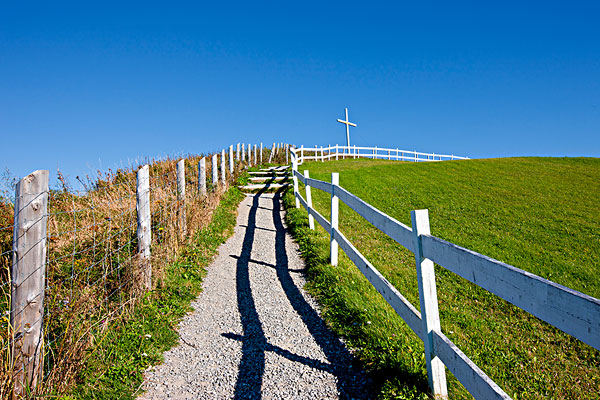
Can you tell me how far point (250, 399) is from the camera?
151 inches

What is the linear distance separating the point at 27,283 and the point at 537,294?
389 centimetres

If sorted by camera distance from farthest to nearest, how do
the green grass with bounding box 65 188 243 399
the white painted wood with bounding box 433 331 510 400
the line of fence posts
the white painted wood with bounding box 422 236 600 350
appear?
the green grass with bounding box 65 188 243 399 → the line of fence posts → the white painted wood with bounding box 433 331 510 400 → the white painted wood with bounding box 422 236 600 350

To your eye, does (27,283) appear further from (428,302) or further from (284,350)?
(428,302)

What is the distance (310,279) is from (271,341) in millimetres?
2316

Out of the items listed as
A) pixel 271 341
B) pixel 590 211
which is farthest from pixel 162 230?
pixel 590 211

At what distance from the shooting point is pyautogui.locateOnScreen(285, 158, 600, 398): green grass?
433 centimetres

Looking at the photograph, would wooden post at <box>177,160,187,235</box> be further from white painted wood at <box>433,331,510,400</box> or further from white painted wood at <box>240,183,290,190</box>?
white painted wood at <box>240,183,290,190</box>

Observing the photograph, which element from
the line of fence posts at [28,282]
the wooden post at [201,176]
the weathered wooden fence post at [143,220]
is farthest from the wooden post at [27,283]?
the wooden post at [201,176]

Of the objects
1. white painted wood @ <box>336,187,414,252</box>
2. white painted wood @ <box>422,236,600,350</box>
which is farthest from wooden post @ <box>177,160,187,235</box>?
white painted wood @ <box>422,236,600,350</box>

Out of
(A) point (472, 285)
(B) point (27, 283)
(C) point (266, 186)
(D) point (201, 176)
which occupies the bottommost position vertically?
(A) point (472, 285)

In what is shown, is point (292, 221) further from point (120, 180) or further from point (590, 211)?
point (590, 211)

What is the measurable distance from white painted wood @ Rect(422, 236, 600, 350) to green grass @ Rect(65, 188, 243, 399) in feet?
10.9

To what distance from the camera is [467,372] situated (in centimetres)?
271

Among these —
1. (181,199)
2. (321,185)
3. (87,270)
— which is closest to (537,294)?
(87,270)
